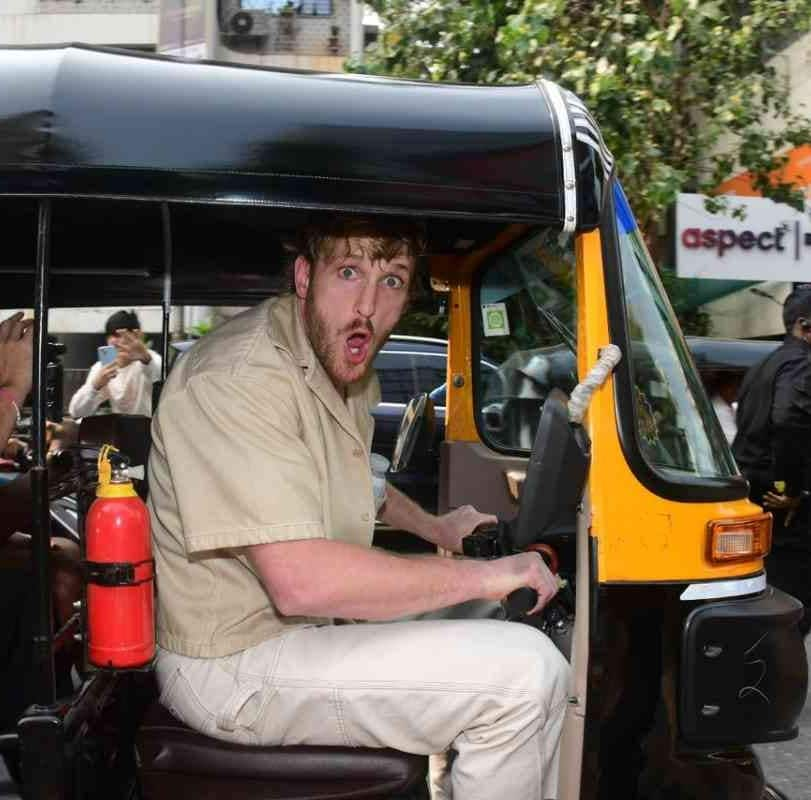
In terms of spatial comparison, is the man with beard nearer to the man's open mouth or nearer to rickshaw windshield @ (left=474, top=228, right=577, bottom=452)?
the man's open mouth

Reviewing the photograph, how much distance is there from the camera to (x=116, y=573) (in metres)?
2.19

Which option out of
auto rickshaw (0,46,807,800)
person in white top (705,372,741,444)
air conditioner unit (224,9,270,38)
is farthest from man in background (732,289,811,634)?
air conditioner unit (224,9,270,38)

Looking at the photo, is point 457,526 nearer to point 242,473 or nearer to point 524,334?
point 524,334

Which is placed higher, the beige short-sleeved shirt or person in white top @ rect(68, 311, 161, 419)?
the beige short-sleeved shirt

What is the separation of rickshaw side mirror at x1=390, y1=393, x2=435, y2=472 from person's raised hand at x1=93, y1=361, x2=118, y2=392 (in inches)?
129

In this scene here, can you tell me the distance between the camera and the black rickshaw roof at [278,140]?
2076 mm

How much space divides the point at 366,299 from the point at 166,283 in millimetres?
1195

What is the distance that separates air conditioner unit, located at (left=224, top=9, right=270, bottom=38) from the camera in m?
19.1

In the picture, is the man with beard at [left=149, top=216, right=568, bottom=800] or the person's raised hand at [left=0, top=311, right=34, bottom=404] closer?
the man with beard at [left=149, top=216, right=568, bottom=800]

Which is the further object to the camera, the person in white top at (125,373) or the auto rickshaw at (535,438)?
the person in white top at (125,373)

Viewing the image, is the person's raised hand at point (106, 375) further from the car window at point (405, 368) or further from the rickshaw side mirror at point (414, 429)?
the rickshaw side mirror at point (414, 429)

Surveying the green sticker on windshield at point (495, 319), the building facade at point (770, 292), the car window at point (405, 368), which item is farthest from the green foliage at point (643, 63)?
the green sticker on windshield at point (495, 319)

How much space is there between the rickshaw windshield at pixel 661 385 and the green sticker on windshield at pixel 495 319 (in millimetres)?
847

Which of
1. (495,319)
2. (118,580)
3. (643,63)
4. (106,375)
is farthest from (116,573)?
(643,63)
